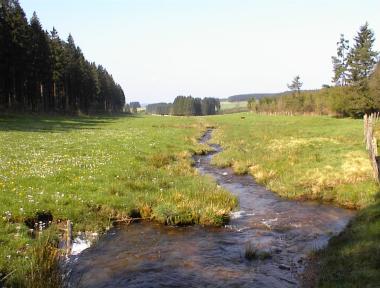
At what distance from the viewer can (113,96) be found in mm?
179500

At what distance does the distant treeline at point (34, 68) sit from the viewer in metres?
68.6

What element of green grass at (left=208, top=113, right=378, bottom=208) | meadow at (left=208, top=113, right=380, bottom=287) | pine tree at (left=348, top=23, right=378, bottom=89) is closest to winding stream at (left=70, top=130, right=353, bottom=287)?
meadow at (left=208, top=113, right=380, bottom=287)

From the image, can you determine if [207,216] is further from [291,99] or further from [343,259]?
[291,99]

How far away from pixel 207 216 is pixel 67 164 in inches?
421

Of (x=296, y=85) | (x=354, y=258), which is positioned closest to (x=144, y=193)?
(x=354, y=258)

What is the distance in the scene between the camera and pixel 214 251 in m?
12.8

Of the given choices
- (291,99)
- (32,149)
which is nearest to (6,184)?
(32,149)

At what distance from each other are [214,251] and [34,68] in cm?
7578

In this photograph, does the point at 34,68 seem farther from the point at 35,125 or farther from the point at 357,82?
the point at 357,82

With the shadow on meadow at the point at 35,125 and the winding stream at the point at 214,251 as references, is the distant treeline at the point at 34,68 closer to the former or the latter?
the shadow on meadow at the point at 35,125

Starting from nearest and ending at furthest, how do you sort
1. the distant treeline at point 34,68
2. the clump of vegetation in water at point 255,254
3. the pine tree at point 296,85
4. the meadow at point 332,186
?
the meadow at point 332,186
the clump of vegetation in water at point 255,254
the distant treeline at point 34,68
the pine tree at point 296,85

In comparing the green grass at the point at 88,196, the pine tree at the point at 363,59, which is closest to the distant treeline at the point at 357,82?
the pine tree at the point at 363,59

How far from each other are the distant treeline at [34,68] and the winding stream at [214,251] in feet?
203

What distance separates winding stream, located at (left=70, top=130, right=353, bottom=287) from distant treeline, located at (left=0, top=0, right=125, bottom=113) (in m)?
62.0
